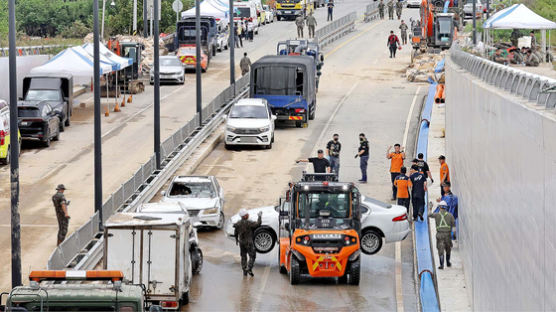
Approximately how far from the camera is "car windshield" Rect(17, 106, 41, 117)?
3903 cm

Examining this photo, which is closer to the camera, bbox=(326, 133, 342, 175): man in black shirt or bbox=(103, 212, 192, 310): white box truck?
bbox=(103, 212, 192, 310): white box truck

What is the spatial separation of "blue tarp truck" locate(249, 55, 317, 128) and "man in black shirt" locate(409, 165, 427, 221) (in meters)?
16.4

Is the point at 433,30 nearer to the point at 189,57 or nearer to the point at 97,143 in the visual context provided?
the point at 189,57

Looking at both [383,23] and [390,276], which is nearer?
[390,276]

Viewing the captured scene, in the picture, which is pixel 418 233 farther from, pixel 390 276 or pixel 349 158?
pixel 349 158

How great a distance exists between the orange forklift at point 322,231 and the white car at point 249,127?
630 inches

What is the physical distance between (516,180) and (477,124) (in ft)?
22.5

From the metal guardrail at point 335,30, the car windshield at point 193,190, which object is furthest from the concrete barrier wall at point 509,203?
the metal guardrail at point 335,30

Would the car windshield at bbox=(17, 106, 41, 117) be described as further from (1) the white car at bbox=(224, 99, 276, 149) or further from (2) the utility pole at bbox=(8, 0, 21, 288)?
(2) the utility pole at bbox=(8, 0, 21, 288)

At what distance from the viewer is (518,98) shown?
49.9ft

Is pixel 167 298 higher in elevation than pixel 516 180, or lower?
lower

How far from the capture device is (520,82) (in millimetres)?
15375

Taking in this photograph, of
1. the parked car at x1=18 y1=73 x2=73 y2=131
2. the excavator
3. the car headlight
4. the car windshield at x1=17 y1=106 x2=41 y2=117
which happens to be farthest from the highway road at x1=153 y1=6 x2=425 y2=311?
the parked car at x1=18 y1=73 x2=73 y2=131

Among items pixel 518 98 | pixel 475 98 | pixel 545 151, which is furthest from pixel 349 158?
pixel 545 151
